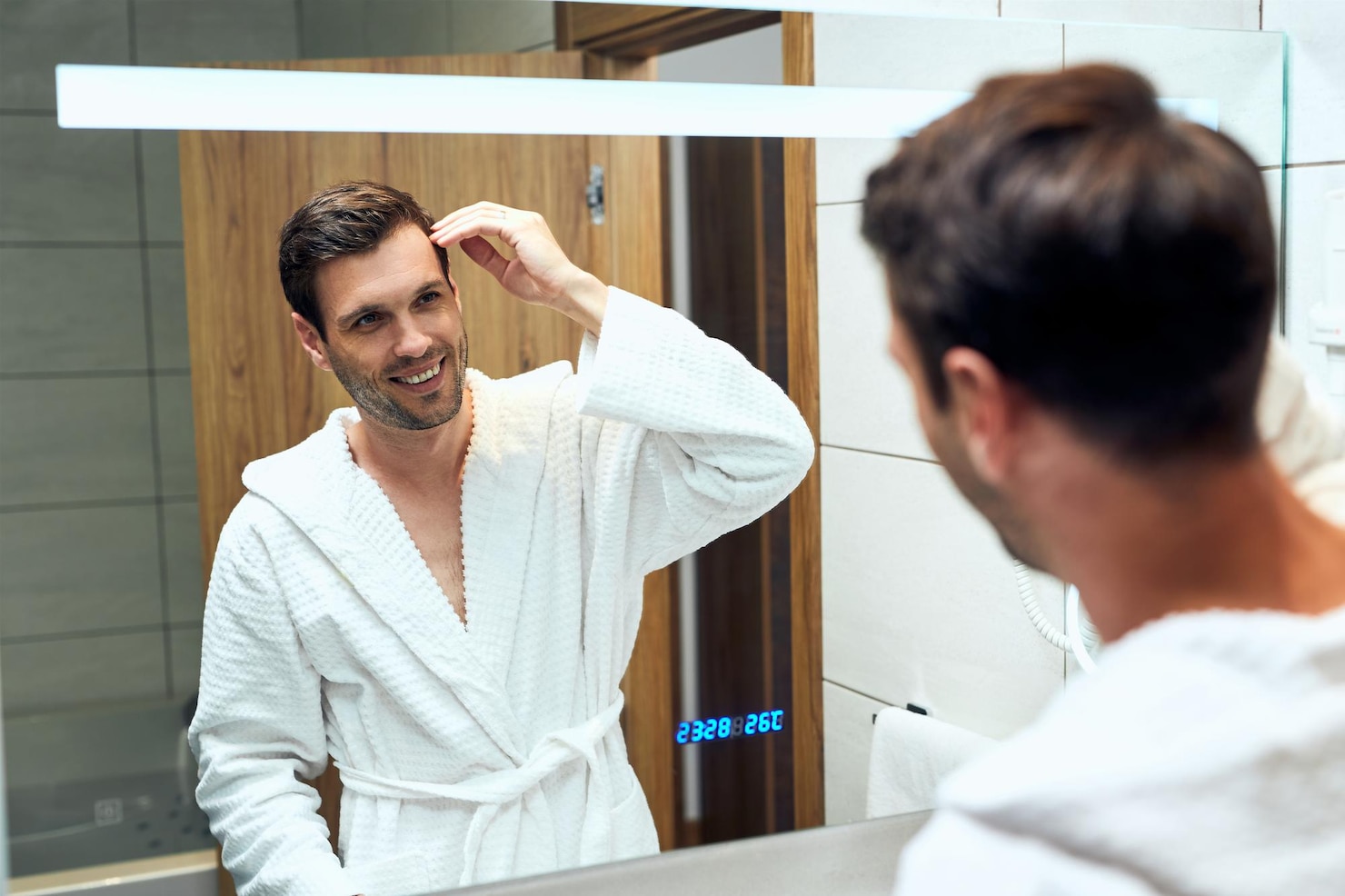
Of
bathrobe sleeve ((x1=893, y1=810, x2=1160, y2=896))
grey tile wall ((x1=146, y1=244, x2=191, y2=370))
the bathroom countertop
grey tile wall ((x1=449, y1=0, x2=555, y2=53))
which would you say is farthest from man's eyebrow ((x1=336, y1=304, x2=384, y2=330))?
bathrobe sleeve ((x1=893, y1=810, x2=1160, y2=896))

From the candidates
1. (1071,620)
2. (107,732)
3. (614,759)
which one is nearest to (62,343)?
(107,732)

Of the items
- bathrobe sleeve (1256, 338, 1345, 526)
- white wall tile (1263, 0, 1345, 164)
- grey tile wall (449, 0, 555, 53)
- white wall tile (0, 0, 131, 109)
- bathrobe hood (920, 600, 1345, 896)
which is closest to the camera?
bathrobe hood (920, 600, 1345, 896)

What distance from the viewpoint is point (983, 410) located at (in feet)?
1.54

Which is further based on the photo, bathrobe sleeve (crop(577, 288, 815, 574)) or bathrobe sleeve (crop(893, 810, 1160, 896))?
bathrobe sleeve (crop(577, 288, 815, 574))

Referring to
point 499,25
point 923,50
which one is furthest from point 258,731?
point 923,50

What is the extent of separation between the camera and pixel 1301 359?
1172mm

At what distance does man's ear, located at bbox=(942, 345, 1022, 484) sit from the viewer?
459 mm

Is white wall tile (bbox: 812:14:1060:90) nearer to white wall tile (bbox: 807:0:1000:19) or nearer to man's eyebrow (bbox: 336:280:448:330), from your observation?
white wall tile (bbox: 807:0:1000:19)

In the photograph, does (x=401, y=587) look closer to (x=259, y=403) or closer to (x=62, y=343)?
(x=259, y=403)

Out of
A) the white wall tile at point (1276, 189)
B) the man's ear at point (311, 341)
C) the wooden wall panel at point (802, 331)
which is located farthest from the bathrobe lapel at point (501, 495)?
the white wall tile at point (1276, 189)

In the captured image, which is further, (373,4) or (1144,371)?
(373,4)

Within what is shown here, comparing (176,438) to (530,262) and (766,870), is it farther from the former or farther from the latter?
(766,870)

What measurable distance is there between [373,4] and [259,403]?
11.6 inches

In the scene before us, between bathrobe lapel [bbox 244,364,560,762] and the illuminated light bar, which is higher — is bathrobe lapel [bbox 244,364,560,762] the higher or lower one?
the lower one
